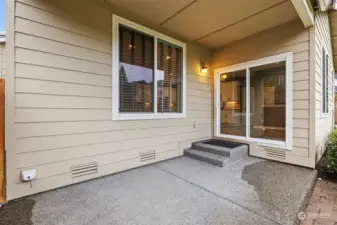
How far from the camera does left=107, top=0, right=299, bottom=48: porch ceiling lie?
9.18 feet

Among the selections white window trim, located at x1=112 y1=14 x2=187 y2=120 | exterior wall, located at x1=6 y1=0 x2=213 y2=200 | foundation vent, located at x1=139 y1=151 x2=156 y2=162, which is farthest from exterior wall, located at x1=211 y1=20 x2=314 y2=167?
exterior wall, located at x1=6 y1=0 x2=213 y2=200

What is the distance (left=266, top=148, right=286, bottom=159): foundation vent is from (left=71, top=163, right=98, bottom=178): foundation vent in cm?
336

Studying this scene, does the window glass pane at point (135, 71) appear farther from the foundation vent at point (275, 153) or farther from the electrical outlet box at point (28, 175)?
the foundation vent at point (275, 153)

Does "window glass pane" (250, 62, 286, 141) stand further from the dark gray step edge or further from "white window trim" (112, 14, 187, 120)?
"white window trim" (112, 14, 187, 120)

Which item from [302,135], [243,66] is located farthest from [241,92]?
[302,135]

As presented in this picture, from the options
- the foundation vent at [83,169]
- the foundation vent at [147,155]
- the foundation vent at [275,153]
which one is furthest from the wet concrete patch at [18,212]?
the foundation vent at [275,153]

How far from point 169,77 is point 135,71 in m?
0.89

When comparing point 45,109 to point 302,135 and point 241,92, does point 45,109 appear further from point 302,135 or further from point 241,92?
point 302,135

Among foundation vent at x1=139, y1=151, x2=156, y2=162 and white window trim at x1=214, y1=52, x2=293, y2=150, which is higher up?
white window trim at x1=214, y1=52, x2=293, y2=150

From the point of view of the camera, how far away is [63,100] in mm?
2416

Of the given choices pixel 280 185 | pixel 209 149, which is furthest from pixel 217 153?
pixel 280 185

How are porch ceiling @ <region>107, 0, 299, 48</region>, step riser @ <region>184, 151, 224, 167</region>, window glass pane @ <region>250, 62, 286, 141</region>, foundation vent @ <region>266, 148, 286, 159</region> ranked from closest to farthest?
A: 1. porch ceiling @ <region>107, 0, 299, 48</region>
2. step riser @ <region>184, 151, 224, 167</region>
3. foundation vent @ <region>266, 148, 286, 159</region>
4. window glass pane @ <region>250, 62, 286, 141</region>

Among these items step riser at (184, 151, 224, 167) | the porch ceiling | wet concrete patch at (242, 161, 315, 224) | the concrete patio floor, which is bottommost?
the concrete patio floor

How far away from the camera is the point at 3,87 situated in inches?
81.0
